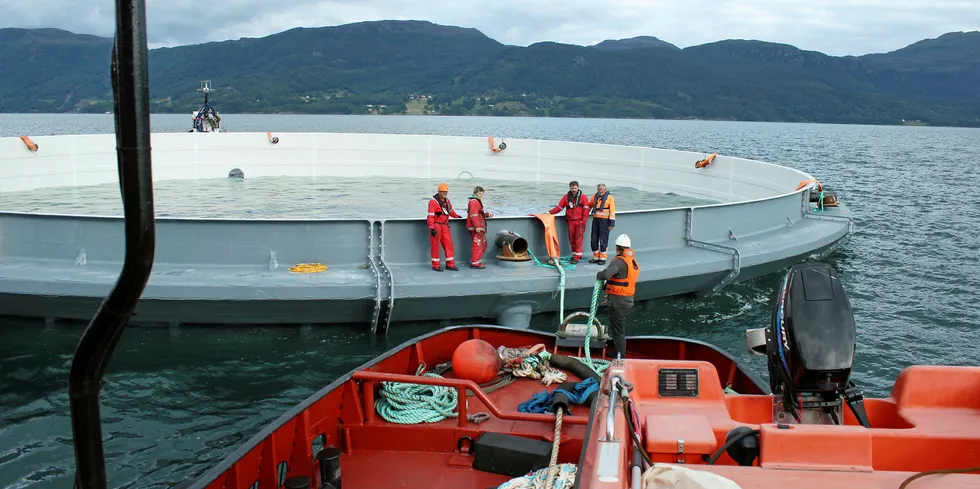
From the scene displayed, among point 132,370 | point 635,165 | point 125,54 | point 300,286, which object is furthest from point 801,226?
point 125,54

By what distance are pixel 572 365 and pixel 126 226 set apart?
571cm

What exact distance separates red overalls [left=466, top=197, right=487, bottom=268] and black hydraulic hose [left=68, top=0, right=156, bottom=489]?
26.8ft

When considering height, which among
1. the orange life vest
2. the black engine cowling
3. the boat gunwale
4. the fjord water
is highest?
the black engine cowling

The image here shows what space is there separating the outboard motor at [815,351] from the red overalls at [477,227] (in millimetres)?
6335

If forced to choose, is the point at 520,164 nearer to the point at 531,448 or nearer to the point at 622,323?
the point at 622,323

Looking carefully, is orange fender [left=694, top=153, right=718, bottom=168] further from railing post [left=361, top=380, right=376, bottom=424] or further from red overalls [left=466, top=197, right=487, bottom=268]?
railing post [left=361, top=380, right=376, bottom=424]

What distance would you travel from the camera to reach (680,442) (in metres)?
3.66

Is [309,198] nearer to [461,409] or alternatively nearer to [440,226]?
[440,226]

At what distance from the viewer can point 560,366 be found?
25.1ft

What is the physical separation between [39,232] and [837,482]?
1085cm

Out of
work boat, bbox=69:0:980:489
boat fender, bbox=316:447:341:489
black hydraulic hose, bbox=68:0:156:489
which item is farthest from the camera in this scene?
boat fender, bbox=316:447:341:489

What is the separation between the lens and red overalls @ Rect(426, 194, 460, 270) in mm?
10414

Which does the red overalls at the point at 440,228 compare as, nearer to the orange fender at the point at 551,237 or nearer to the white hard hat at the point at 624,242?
the orange fender at the point at 551,237

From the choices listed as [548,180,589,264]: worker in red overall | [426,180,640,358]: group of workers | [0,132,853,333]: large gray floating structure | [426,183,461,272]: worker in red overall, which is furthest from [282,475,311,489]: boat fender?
[548,180,589,264]: worker in red overall
